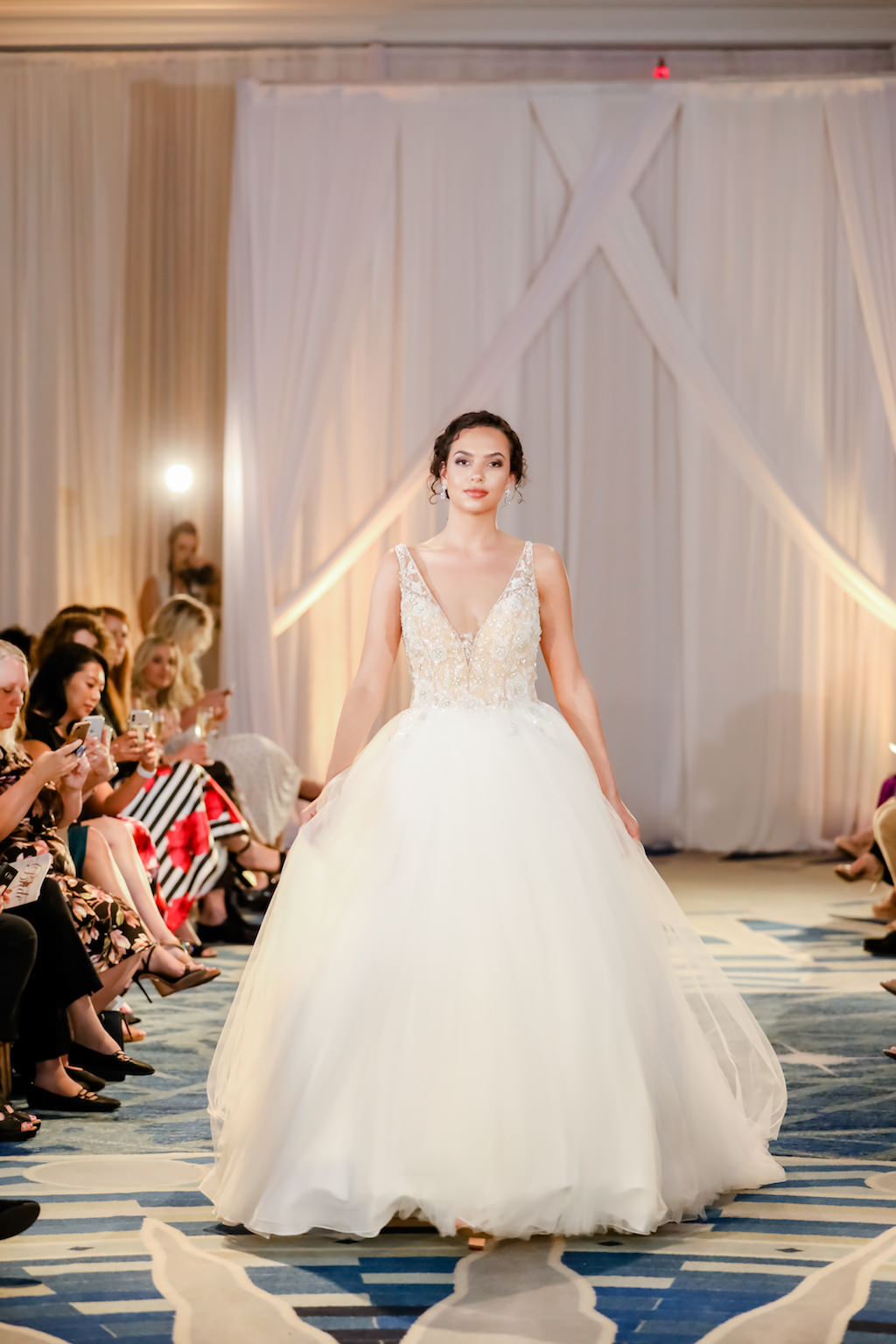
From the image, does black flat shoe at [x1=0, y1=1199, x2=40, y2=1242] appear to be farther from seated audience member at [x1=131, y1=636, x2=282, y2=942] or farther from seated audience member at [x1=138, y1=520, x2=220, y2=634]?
seated audience member at [x1=138, y1=520, x2=220, y2=634]

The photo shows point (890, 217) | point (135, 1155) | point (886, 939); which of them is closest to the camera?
point (135, 1155)

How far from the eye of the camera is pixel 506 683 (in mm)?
2738

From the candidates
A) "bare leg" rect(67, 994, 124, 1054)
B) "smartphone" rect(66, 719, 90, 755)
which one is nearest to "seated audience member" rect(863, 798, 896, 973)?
"bare leg" rect(67, 994, 124, 1054)

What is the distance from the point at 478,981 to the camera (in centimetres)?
239

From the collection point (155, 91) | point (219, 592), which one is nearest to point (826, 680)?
point (219, 592)

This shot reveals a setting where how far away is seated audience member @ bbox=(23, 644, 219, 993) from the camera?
387 centimetres

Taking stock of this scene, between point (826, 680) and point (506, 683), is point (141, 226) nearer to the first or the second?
point (826, 680)

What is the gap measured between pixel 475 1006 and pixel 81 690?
1885mm

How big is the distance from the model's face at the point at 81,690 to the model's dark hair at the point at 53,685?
11 mm

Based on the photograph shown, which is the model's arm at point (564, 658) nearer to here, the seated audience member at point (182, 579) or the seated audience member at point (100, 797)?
the seated audience member at point (100, 797)

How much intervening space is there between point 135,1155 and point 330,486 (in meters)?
4.52

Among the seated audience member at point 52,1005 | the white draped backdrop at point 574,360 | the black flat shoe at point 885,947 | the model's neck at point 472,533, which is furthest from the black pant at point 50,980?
the white draped backdrop at point 574,360

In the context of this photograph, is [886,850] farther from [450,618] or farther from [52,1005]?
[52,1005]

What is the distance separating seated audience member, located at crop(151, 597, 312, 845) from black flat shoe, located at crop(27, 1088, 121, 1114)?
2334 millimetres
